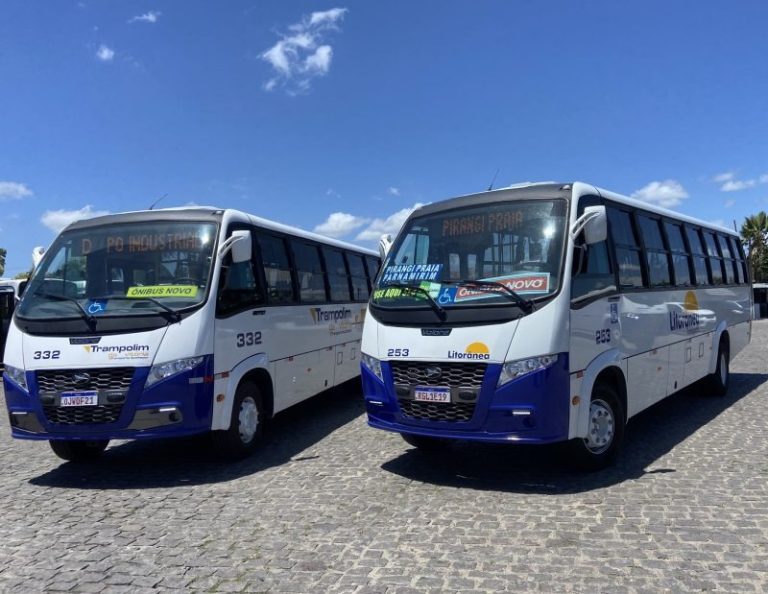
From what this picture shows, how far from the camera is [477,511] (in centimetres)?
546

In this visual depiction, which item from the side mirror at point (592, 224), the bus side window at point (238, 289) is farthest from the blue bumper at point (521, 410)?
the bus side window at point (238, 289)

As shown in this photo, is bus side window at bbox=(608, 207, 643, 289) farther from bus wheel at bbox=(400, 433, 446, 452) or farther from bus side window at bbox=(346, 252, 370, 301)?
bus side window at bbox=(346, 252, 370, 301)

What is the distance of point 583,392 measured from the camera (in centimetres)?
606

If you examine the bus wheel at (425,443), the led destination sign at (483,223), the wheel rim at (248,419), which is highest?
the led destination sign at (483,223)

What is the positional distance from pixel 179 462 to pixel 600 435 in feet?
15.0

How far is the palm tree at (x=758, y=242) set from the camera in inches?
2172

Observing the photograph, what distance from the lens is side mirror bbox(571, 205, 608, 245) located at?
5961mm

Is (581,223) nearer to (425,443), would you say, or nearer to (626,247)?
(626,247)

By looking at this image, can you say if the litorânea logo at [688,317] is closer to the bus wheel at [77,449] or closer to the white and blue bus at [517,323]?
the white and blue bus at [517,323]

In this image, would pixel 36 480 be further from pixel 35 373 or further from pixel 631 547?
pixel 631 547

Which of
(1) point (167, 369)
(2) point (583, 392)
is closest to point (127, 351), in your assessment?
(1) point (167, 369)

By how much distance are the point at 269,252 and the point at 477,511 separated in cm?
453

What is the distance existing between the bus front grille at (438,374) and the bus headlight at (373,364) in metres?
0.17

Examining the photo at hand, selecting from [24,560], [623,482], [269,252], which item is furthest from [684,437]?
[24,560]
